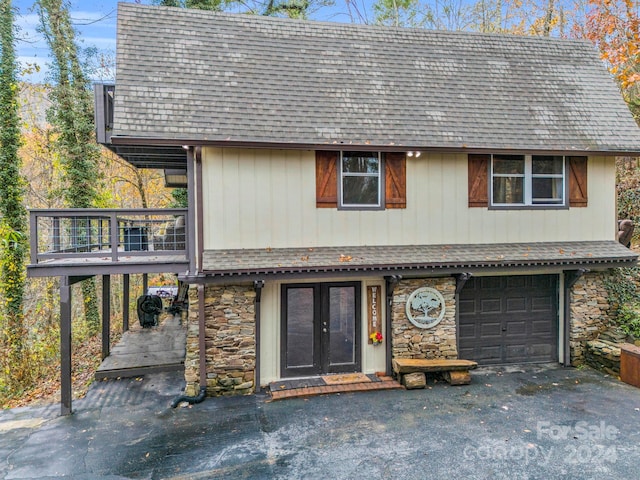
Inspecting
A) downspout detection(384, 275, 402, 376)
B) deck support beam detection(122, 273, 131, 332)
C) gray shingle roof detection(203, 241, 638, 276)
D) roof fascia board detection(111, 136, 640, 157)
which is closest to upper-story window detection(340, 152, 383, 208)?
roof fascia board detection(111, 136, 640, 157)

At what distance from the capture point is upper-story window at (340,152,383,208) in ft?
26.5

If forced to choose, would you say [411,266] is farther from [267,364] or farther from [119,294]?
[119,294]

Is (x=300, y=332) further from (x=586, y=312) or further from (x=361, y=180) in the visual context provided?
(x=586, y=312)

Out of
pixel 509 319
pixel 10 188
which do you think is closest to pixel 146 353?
pixel 10 188

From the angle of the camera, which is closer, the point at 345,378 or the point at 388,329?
the point at 345,378

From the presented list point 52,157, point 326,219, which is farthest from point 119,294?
point 326,219

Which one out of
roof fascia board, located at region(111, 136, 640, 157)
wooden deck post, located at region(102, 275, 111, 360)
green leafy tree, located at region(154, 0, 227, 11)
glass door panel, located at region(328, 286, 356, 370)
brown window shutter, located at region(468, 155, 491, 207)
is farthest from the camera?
green leafy tree, located at region(154, 0, 227, 11)

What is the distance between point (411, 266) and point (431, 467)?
11.4 feet

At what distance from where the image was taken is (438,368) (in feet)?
26.2

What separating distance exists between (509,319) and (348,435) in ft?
16.2

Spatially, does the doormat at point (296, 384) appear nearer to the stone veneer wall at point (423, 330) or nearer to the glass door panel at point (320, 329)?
the glass door panel at point (320, 329)

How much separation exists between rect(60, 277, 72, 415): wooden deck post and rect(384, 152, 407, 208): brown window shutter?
6.18 m

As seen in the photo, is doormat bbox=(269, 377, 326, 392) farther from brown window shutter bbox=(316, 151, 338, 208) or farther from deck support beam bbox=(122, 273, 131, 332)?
deck support beam bbox=(122, 273, 131, 332)

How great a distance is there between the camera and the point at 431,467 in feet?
17.4
